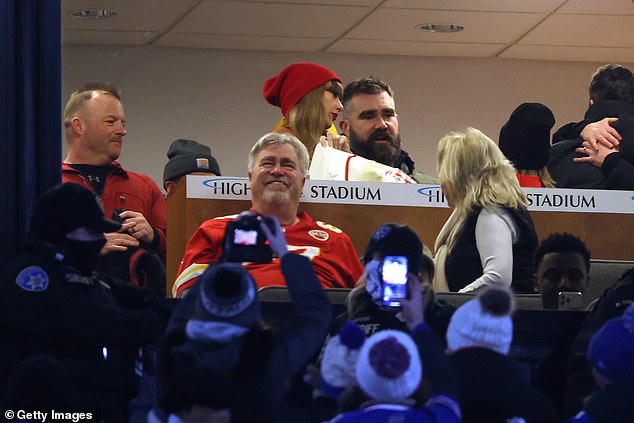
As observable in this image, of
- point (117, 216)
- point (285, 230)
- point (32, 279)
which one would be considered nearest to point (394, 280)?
point (32, 279)

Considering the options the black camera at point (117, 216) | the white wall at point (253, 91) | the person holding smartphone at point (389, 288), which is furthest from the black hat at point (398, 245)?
the white wall at point (253, 91)

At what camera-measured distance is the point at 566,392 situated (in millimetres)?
5062

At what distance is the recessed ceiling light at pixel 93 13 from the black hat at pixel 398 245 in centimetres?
606

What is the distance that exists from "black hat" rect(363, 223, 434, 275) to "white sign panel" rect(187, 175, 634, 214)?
1.68 m

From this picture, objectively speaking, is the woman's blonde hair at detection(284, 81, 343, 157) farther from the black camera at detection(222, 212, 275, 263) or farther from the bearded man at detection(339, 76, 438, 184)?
the black camera at detection(222, 212, 275, 263)

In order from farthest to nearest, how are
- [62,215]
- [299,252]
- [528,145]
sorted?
[528,145] → [299,252] → [62,215]

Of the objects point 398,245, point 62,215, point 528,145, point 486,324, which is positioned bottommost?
point 486,324

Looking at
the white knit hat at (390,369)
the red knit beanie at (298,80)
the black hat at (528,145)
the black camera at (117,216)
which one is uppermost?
the red knit beanie at (298,80)

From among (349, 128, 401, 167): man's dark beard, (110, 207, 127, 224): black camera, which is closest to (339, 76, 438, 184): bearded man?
(349, 128, 401, 167): man's dark beard

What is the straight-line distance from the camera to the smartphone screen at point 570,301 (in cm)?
563

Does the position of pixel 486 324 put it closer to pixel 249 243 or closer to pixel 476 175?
pixel 249 243

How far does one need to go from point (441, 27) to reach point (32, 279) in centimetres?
742

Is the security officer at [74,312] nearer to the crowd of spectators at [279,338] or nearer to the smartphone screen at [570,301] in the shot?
the crowd of spectators at [279,338]

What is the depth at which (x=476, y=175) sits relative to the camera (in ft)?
20.2
